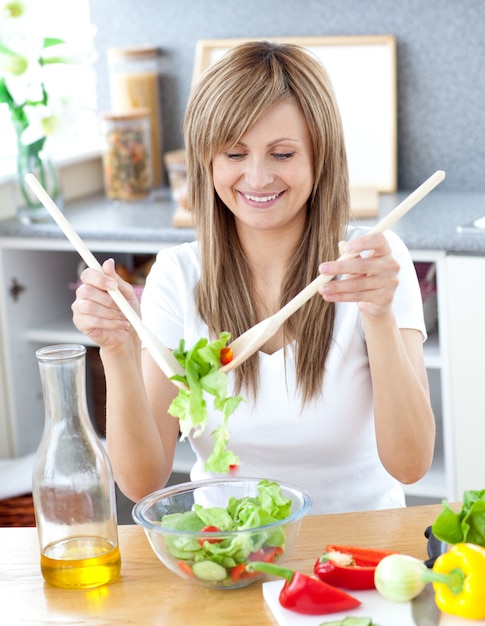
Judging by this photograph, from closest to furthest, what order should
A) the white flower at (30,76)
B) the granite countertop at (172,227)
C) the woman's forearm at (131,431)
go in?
1. the woman's forearm at (131,431)
2. the granite countertop at (172,227)
3. the white flower at (30,76)

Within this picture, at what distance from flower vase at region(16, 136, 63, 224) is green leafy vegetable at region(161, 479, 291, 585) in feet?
5.49

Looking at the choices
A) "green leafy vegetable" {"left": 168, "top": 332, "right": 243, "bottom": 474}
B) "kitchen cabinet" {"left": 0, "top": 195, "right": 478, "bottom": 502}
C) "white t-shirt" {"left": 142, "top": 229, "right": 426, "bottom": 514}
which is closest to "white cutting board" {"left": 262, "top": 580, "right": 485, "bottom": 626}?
"green leafy vegetable" {"left": 168, "top": 332, "right": 243, "bottom": 474}

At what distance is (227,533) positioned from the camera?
3.31ft

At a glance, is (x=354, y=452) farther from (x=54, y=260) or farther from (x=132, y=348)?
(x=54, y=260)

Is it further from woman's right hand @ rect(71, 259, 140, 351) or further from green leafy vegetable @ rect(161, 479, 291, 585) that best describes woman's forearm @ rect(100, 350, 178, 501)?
green leafy vegetable @ rect(161, 479, 291, 585)

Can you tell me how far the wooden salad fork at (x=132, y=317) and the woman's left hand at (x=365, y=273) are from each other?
19cm

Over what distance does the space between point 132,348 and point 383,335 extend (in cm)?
32

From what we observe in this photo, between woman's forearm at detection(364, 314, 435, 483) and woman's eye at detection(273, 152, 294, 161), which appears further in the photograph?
woman's eye at detection(273, 152, 294, 161)

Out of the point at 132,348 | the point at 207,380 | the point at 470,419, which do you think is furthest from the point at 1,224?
the point at 207,380

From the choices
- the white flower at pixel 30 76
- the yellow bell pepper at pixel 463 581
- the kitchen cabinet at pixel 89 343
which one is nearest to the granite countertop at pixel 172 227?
the kitchen cabinet at pixel 89 343

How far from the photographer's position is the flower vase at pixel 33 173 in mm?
2633

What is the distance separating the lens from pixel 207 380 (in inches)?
43.5

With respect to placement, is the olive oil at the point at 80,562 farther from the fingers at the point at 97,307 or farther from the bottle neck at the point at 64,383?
the fingers at the point at 97,307

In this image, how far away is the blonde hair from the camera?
58.1 inches
